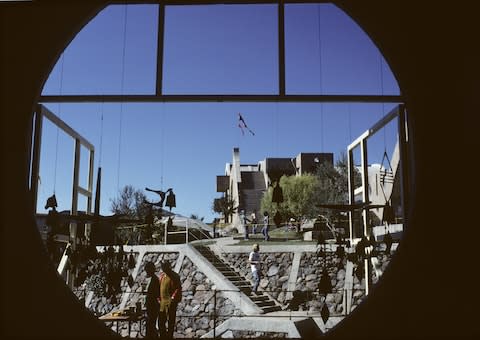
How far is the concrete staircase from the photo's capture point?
1600cm

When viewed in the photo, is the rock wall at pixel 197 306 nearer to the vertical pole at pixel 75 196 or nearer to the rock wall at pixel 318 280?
the rock wall at pixel 318 280

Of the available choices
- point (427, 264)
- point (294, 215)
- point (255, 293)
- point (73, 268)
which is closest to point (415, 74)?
point (427, 264)

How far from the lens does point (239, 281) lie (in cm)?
1753

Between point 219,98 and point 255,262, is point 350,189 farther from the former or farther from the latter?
point 219,98

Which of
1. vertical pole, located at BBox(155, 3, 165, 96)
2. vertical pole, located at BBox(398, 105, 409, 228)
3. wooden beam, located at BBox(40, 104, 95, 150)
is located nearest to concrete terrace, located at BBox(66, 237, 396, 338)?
wooden beam, located at BBox(40, 104, 95, 150)

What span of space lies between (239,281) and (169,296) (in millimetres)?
9191

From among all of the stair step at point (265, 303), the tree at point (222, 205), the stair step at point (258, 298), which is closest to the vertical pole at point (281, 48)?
the stair step at point (265, 303)

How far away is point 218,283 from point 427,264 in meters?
12.5

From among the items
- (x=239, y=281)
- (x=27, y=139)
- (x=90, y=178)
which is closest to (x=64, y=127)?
(x=90, y=178)

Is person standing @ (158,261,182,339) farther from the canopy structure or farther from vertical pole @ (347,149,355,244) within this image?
the canopy structure

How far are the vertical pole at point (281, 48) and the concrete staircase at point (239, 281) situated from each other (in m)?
9.75

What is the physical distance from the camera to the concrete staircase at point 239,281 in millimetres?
16000

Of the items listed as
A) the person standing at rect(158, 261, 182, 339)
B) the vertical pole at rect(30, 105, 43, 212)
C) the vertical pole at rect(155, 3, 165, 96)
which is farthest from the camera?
the person standing at rect(158, 261, 182, 339)

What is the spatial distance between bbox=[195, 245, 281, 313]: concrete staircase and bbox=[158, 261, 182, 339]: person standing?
24.4 ft
